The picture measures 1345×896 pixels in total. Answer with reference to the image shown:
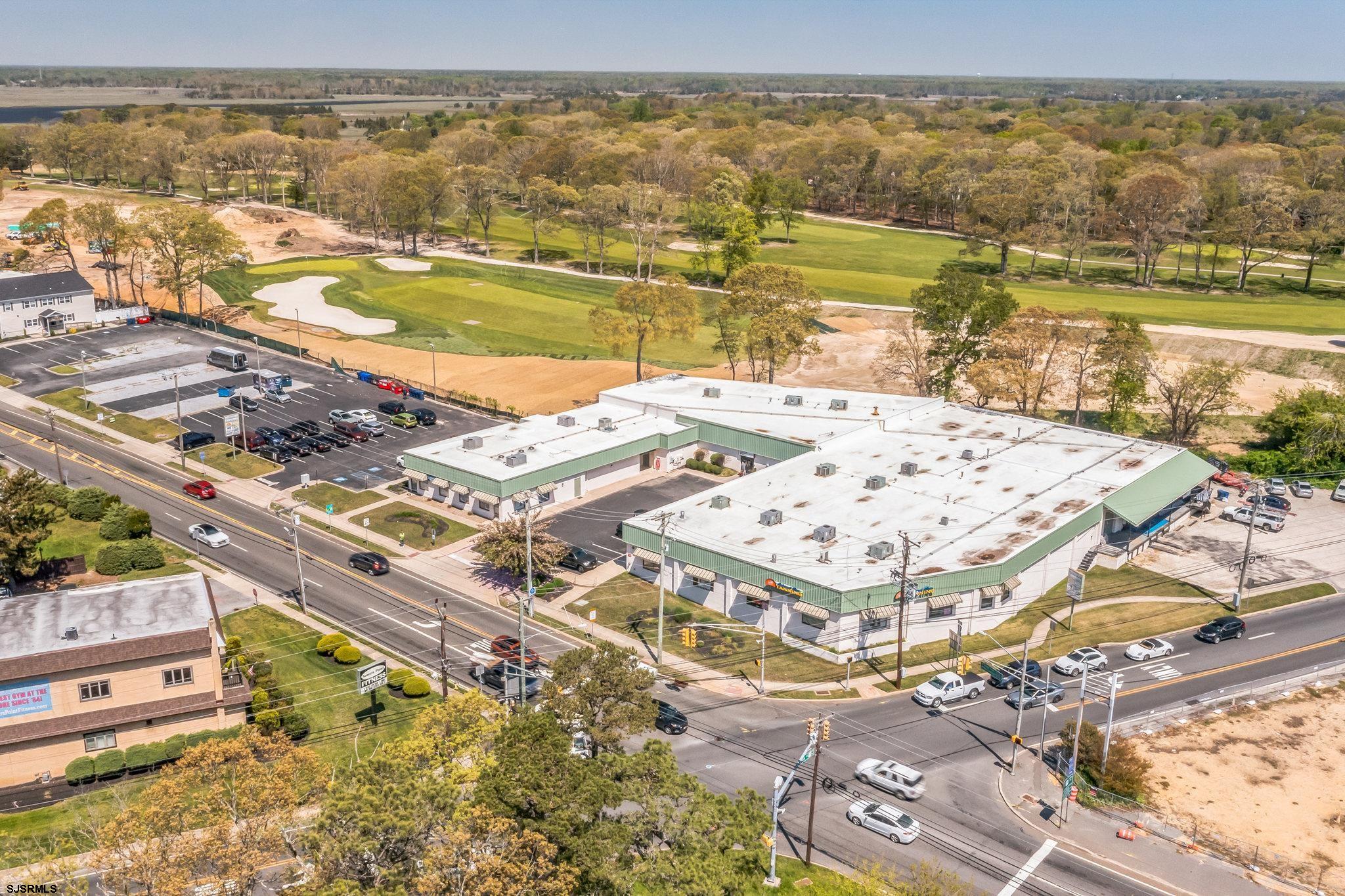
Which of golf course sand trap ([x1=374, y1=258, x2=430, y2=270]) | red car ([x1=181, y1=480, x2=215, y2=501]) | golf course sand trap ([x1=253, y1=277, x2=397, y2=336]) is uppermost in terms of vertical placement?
golf course sand trap ([x1=374, y1=258, x2=430, y2=270])

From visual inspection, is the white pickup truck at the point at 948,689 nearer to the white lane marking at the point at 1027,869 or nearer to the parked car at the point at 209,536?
the white lane marking at the point at 1027,869

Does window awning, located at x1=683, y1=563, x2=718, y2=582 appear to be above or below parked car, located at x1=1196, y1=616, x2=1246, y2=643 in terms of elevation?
above

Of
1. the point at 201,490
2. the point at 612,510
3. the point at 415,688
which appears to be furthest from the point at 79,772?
the point at 612,510

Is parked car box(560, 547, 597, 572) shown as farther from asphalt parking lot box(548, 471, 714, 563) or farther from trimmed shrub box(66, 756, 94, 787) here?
trimmed shrub box(66, 756, 94, 787)

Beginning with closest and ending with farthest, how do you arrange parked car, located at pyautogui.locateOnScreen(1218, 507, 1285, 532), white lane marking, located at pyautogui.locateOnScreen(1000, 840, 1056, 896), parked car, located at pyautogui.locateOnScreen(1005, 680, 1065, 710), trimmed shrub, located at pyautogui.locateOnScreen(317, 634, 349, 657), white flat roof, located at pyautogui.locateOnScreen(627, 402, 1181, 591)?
1. white lane marking, located at pyautogui.locateOnScreen(1000, 840, 1056, 896)
2. parked car, located at pyautogui.locateOnScreen(1005, 680, 1065, 710)
3. trimmed shrub, located at pyautogui.locateOnScreen(317, 634, 349, 657)
4. white flat roof, located at pyautogui.locateOnScreen(627, 402, 1181, 591)
5. parked car, located at pyautogui.locateOnScreen(1218, 507, 1285, 532)

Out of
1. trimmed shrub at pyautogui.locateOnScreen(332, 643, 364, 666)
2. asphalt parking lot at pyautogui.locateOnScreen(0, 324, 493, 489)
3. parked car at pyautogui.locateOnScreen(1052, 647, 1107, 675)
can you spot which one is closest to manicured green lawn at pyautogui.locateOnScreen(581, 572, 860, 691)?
parked car at pyautogui.locateOnScreen(1052, 647, 1107, 675)

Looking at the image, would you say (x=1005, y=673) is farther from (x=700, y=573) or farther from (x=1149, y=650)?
(x=700, y=573)
